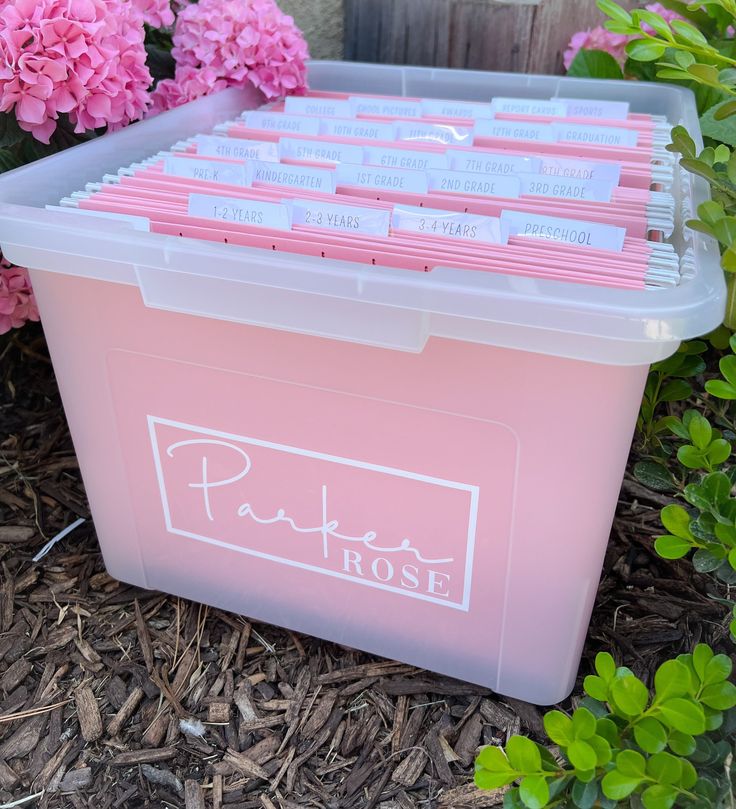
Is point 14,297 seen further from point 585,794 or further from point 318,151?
point 585,794

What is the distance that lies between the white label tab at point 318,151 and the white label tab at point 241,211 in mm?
158

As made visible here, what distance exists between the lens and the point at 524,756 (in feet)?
1.70

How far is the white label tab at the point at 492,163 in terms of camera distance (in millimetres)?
774

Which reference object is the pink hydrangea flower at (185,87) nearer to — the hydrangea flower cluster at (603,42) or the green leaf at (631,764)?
the hydrangea flower cluster at (603,42)

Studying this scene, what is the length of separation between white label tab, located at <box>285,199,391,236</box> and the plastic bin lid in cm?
10

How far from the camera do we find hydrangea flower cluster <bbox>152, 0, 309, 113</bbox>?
38.9 inches

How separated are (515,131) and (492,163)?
11 cm

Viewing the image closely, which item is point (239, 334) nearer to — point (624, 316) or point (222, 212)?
point (222, 212)

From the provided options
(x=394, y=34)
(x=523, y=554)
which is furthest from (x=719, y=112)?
(x=394, y=34)

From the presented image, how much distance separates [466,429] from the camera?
62cm

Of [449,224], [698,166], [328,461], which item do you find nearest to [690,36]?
[698,166]

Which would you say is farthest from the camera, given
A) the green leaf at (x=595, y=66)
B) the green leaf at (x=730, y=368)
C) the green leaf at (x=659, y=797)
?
the green leaf at (x=595, y=66)

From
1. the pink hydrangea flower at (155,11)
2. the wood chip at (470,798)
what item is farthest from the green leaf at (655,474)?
the pink hydrangea flower at (155,11)

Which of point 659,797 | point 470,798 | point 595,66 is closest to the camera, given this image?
point 659,797
